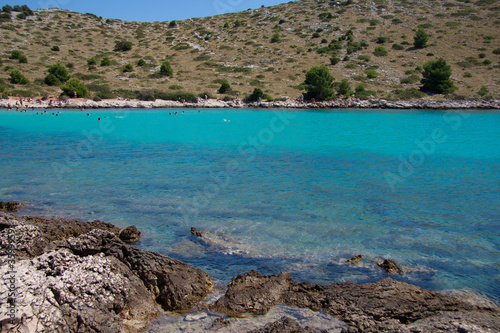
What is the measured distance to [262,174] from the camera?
15164mm

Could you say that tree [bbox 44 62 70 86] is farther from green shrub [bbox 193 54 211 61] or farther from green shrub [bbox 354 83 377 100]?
green shrub [bbox 354 83 377 100]

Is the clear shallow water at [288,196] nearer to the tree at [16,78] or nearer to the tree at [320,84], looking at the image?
the tree at [320,84]

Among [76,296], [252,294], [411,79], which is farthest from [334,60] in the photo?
[76,296]

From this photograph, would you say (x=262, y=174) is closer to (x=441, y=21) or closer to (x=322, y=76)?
(x=322, y=76)

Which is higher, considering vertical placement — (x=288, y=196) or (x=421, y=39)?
(x=421, y=39)

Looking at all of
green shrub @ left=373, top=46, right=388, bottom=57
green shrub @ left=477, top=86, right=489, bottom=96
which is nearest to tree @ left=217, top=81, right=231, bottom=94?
green shrub @ left=373, top=46, right=388, bottom=57

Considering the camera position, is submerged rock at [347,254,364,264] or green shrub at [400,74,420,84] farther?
green shrub at [400,74,420,84]

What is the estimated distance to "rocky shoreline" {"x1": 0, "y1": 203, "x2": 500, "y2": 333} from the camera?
4590mm

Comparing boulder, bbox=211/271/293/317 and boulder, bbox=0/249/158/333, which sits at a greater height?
boulder, bbox=0/249/158/333

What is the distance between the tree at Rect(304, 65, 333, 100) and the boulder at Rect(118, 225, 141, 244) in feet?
164

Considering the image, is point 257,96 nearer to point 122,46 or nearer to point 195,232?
point 122,46

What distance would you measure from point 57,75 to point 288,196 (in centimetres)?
5581

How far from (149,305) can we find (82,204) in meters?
6.50

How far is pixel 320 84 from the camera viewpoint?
54344 mm
